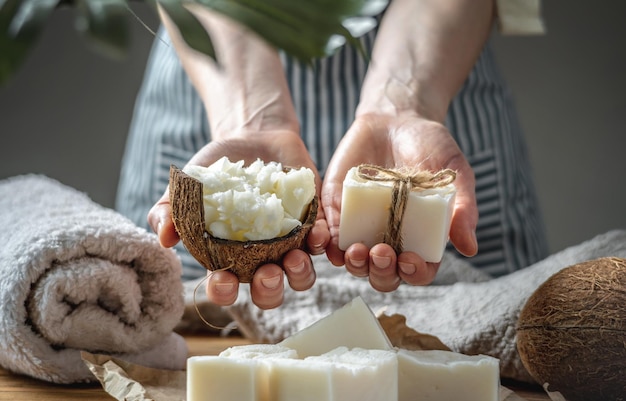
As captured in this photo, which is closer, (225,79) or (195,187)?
(195,187)

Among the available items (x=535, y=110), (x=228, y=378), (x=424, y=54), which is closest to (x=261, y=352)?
(x=228, y=378)

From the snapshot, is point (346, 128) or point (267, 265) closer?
point (267, 265)

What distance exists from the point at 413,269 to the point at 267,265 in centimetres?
20

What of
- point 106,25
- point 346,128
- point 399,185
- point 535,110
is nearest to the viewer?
point 106,25

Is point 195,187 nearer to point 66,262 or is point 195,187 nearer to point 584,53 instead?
point 66,262

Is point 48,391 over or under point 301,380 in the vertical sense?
under

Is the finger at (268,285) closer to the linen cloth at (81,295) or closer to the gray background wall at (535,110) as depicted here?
the linen cloth at (81,295)

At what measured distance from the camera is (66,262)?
116 centimetres

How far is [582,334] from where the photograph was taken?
3.33 feet

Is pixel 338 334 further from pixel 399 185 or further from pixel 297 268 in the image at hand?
pixel 399 185

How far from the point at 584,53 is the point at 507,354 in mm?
1973

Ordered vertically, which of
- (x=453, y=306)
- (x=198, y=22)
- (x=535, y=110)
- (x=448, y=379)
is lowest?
(x=535, y=110)

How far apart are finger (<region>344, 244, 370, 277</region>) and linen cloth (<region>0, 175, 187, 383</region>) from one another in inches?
10.8

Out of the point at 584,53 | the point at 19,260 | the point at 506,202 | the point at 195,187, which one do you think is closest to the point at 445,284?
the point at 506,202
